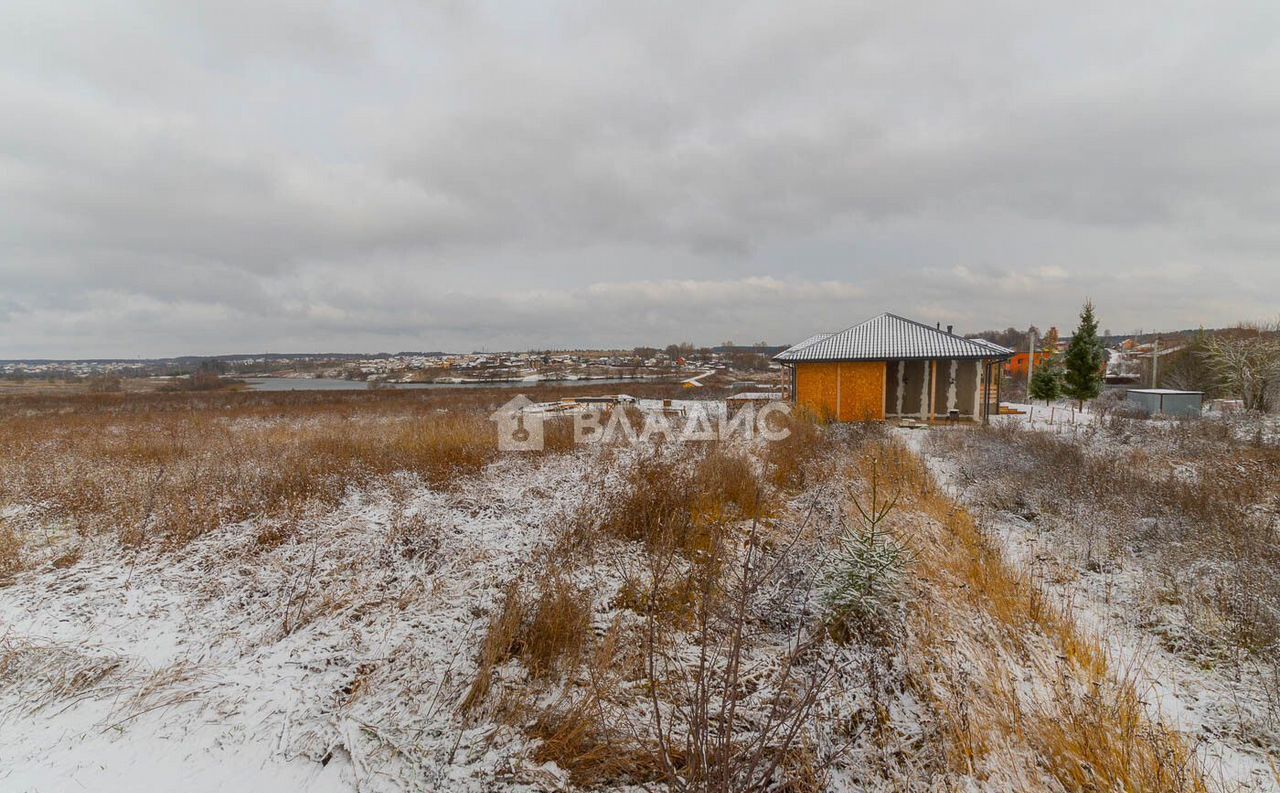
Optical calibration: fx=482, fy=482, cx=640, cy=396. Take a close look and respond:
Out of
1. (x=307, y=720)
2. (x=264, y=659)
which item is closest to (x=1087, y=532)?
(x=307, y=720)

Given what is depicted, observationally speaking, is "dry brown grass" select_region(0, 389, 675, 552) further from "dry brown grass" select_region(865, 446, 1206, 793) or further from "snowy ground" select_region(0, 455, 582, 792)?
"dry brown grass" select_region(865, 446, 1206, 793)

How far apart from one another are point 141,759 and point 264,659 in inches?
31.2

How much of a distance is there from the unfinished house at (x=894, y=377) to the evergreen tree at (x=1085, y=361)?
765 cm

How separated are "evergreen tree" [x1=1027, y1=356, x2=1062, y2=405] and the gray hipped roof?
1153 cm

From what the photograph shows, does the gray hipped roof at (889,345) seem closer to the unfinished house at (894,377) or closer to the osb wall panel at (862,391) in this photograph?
the unfinished house at (894,377)

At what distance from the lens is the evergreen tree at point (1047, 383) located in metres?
23.2

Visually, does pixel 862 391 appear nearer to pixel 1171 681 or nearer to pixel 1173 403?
pixel 1173 403

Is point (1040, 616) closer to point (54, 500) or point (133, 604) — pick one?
point (133, 604)

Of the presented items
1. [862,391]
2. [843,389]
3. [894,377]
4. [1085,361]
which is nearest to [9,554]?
[843,389]

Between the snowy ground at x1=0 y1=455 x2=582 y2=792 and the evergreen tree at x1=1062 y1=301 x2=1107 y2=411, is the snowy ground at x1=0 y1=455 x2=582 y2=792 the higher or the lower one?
the lower one

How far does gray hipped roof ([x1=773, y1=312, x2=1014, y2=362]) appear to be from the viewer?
14219 mm

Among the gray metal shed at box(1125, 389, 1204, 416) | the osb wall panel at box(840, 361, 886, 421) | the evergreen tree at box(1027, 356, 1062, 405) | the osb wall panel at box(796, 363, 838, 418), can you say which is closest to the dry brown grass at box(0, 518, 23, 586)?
the osb wall panel at box(796, 363, 838, 418)

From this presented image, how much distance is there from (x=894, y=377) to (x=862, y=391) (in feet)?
5.05

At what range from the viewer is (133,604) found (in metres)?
3.74
